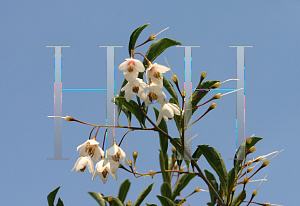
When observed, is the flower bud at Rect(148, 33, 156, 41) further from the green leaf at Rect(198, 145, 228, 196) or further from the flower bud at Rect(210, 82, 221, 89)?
the green leaf at Rect(198, 145, 228, 196)

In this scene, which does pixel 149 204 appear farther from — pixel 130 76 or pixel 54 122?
pixel 54 122

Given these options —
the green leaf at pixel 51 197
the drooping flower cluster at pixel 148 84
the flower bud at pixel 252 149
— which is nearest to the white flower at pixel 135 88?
the drooping flower cluster at pixel 148 84

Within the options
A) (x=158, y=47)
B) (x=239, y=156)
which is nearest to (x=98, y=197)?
(x=239, y=156)

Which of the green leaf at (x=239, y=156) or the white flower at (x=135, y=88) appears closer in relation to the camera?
the white flower at (x=135, y=88)

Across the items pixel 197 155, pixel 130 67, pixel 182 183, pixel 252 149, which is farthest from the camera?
pixel 182 183

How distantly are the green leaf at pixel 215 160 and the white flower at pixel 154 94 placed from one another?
1.24ft

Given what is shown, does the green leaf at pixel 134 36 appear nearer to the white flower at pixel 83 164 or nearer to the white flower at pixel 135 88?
the white flower at pixel 135 88

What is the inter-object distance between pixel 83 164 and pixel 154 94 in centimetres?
57

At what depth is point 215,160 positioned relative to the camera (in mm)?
1957

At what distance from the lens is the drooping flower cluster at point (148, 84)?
1.69 m

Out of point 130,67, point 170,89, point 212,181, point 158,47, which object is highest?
point 158,47

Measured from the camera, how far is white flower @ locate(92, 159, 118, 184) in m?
1.83

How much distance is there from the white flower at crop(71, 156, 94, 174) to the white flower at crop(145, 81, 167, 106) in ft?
1.55

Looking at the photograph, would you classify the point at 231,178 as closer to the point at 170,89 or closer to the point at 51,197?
the point at 170,89
